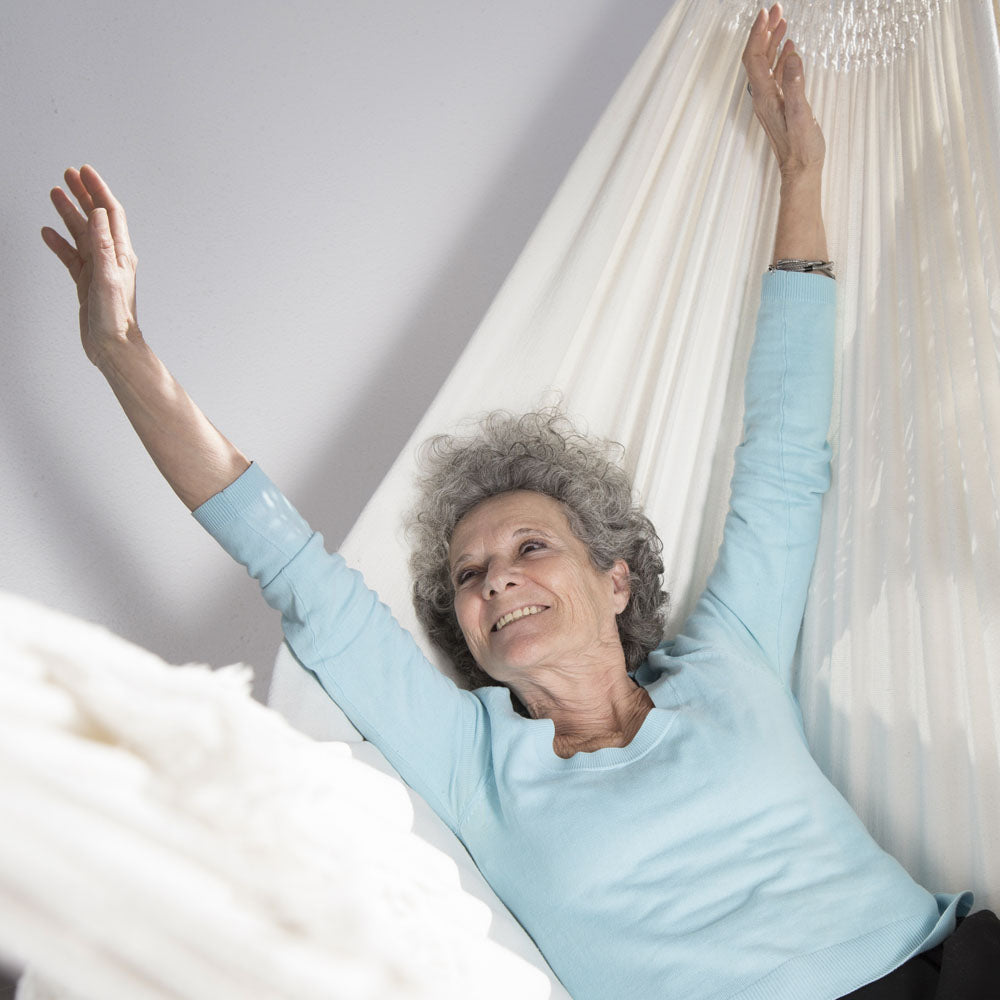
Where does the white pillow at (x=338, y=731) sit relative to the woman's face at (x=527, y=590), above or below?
below

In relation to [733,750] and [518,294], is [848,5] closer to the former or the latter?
[518,294]

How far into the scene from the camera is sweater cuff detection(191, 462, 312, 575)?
3.78 feet

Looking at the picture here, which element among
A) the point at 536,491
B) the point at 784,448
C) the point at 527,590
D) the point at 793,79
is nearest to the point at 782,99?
the point at 793,79

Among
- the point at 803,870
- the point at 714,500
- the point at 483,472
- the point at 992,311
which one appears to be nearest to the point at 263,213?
the point at 483,472

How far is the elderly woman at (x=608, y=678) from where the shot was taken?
3.46ft

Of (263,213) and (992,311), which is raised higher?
(263,213)

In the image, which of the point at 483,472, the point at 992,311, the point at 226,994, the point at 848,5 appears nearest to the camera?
the point at 226,994

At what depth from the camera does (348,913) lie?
0.58m

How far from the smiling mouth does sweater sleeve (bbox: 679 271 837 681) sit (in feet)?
0.71

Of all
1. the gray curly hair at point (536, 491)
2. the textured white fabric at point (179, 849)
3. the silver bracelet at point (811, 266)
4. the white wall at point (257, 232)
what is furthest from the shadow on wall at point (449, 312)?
the textured white fabric at point (179, 849)

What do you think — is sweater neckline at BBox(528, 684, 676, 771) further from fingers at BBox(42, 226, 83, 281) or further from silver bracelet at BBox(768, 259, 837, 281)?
fingers at BBox(42, 226, 83, 281)

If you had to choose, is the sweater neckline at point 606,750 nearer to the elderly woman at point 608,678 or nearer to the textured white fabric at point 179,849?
the elderly woman at point 608,678

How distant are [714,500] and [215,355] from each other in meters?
0.91

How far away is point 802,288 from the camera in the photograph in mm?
1478
